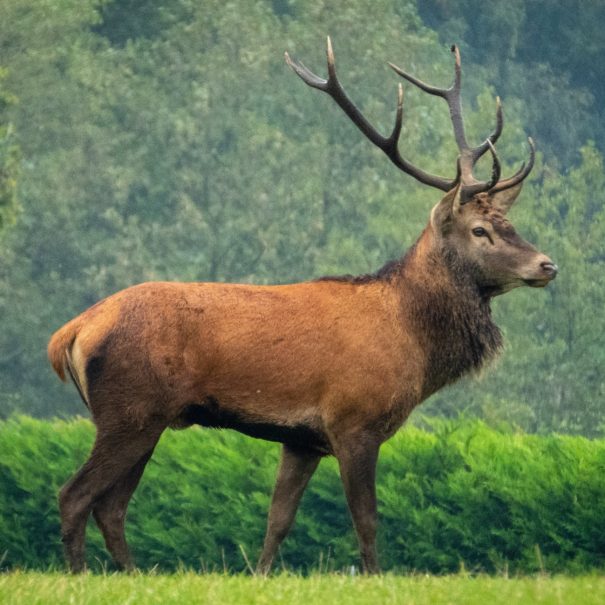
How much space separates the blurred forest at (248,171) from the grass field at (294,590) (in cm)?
2237

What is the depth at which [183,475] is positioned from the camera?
43.5 ft

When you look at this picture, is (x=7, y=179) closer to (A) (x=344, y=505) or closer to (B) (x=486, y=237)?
(A) (x=344, y=505)

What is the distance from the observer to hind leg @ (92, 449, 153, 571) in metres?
10.1

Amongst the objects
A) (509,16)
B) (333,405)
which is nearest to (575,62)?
(509,16)

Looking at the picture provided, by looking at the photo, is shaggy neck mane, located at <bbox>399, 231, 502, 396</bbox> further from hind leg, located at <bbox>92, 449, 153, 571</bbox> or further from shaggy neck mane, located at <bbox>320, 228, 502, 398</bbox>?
hind leg, located at <bbox>92, 449, 153, 571</bbox>

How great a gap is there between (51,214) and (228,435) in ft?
82.3

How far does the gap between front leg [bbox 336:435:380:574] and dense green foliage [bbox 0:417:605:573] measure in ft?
6.77

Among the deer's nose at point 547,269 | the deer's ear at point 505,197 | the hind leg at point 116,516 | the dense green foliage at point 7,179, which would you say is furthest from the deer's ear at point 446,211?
the dense green foliage at point 7,179

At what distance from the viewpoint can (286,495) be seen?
1051cm

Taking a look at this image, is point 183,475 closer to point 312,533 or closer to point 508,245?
point 312,533

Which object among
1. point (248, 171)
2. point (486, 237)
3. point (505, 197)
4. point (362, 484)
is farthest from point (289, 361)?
point (248, 171)

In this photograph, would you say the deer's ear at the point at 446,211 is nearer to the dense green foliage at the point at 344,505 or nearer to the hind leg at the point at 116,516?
the dense green foliage at the point at 344,505

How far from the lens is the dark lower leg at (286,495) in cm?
1049

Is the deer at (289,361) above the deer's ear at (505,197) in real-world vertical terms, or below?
below
